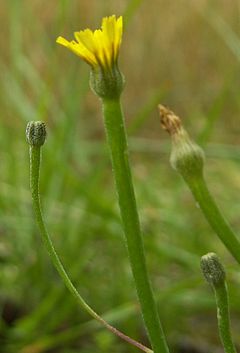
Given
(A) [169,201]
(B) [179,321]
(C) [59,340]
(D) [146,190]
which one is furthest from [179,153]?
(A) [169,201]

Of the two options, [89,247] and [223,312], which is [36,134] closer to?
[223,312]

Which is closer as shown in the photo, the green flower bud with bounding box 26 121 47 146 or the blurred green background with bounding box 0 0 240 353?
the green flower bud with bounding box 26 121 47 146

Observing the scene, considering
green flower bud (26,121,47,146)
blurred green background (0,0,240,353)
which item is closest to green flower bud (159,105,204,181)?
green flower bud (26,121,47,146)

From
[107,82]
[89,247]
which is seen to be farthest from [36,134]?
[89,247]

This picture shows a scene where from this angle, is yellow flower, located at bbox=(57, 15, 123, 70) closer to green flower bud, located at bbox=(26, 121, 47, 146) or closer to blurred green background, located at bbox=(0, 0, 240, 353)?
green flower bud, located at bbox=(26, 121, 47, 146)

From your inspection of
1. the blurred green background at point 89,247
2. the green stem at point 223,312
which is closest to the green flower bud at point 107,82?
the green stem at point 223,312

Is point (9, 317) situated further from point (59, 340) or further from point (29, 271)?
point (59, 340)
